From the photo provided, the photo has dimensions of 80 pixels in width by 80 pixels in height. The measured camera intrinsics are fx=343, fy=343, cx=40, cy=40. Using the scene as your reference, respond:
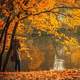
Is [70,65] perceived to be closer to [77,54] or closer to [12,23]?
[77,54]

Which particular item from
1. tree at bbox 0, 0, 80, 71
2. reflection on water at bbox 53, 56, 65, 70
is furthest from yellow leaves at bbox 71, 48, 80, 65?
tree at bbox 0, 0, 80, 71

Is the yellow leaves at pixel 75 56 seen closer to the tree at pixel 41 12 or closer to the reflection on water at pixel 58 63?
the reflection on water at pixel 58 63

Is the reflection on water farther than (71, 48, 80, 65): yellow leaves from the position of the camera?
No

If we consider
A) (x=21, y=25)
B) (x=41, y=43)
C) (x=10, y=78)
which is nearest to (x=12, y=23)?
(x=21, y=25)

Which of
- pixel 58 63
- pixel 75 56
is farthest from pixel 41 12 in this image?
pixel 75 56

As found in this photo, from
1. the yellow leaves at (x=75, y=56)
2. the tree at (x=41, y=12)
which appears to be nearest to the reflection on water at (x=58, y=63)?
the yellow leaves at (x=75, y=56)

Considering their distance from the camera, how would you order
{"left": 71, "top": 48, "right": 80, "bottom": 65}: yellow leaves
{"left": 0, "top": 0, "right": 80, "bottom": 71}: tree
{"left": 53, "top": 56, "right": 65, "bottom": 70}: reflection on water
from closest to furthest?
1. {"left": 0, "top": 0, "right": 80, "bottom": 71}: tree
2. {"left": 53, "top": 56, "right": 65, "bottom": 70}: reflection on water
3. {"left": 71, "top": 48, "right": 80, "bottom": 65}: yellow leaves

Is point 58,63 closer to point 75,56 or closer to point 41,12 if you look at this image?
point 75,56

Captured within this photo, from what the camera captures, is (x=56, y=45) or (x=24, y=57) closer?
(x=24, y=57)

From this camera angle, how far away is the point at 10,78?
15.3 meters

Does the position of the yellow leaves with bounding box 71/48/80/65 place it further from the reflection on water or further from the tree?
the tree

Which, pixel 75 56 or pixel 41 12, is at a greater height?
pixel 41 12

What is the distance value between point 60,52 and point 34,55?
398 cm

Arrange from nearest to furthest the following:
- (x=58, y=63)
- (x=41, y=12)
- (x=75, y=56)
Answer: (x=41, y=12), (x=58, y=63), (x=75, y=56)
